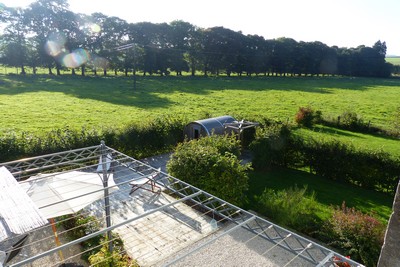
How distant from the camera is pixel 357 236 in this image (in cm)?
693

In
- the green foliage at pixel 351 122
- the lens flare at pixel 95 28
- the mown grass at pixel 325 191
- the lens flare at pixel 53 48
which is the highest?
the lens flare at pixel 95 28


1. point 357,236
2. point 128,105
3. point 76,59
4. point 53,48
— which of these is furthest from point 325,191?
point 53,48

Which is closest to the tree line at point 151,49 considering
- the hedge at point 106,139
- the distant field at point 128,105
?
the distant field at point 128,105

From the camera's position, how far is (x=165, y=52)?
187 ft

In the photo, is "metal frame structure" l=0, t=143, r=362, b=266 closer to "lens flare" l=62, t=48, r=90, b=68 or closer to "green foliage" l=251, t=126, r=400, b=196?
"green foliage" l=251, t=126, r=400, b=196

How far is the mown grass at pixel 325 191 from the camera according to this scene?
9.80 meters

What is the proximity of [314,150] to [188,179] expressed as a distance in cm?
685

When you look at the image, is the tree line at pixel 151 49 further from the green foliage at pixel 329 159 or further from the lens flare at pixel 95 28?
the green foliage at pixel 329 159

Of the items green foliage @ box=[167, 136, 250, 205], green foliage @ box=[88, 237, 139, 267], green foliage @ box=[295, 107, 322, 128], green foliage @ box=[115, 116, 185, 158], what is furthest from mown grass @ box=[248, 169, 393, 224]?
green foliage @ box=[295, 107, 322, 128]

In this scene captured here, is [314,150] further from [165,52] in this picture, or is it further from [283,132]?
[165,52]

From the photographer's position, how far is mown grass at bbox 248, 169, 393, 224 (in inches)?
386

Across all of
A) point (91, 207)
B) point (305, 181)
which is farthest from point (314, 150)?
point (91, 207)

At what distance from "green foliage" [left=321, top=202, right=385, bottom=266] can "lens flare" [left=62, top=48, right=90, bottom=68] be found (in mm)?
52650

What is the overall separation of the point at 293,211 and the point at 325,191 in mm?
3852
